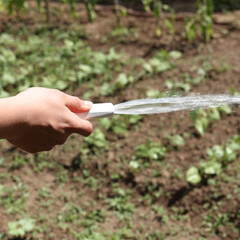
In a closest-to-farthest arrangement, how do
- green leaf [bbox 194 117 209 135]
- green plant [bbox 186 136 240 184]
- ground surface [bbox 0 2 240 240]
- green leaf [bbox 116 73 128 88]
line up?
ground surface [bbox 0 2 240 240], green plant [bbox 186 136 240 184], green leaf [bbox 194 117 209 135], green leaf [bbox 116 73 128 88]

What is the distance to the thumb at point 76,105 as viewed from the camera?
1.88 metres

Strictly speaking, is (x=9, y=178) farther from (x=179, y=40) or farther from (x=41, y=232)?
(x=179, y=40)

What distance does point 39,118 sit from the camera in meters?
1.77

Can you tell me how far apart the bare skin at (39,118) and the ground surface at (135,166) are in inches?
47.7

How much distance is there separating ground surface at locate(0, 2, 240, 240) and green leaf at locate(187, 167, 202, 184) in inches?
2.7

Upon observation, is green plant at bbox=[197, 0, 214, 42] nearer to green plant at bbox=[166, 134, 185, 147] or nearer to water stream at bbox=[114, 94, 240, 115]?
green plant at bbox=[166, 134, 185, 147]

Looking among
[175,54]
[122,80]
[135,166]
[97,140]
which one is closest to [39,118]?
Answer: [135,166]

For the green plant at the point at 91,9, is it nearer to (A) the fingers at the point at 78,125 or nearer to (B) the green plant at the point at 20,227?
(B) the green plant at the point at 20,227

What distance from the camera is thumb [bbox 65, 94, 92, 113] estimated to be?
1.88 m

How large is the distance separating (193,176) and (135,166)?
44 centimetres

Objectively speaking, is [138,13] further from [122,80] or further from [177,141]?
[177,141]

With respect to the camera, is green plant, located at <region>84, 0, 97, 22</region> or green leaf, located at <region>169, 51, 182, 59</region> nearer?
green leaf, located at <region>169, 51, 182, 59</region>

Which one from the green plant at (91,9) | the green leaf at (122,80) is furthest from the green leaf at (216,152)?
the green plant at (91,9)

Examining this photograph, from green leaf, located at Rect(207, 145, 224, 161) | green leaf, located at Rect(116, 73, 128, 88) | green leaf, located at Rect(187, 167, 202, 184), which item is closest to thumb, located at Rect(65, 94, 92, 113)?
green leaf, located at Rect(187, 167, 202, 184)
